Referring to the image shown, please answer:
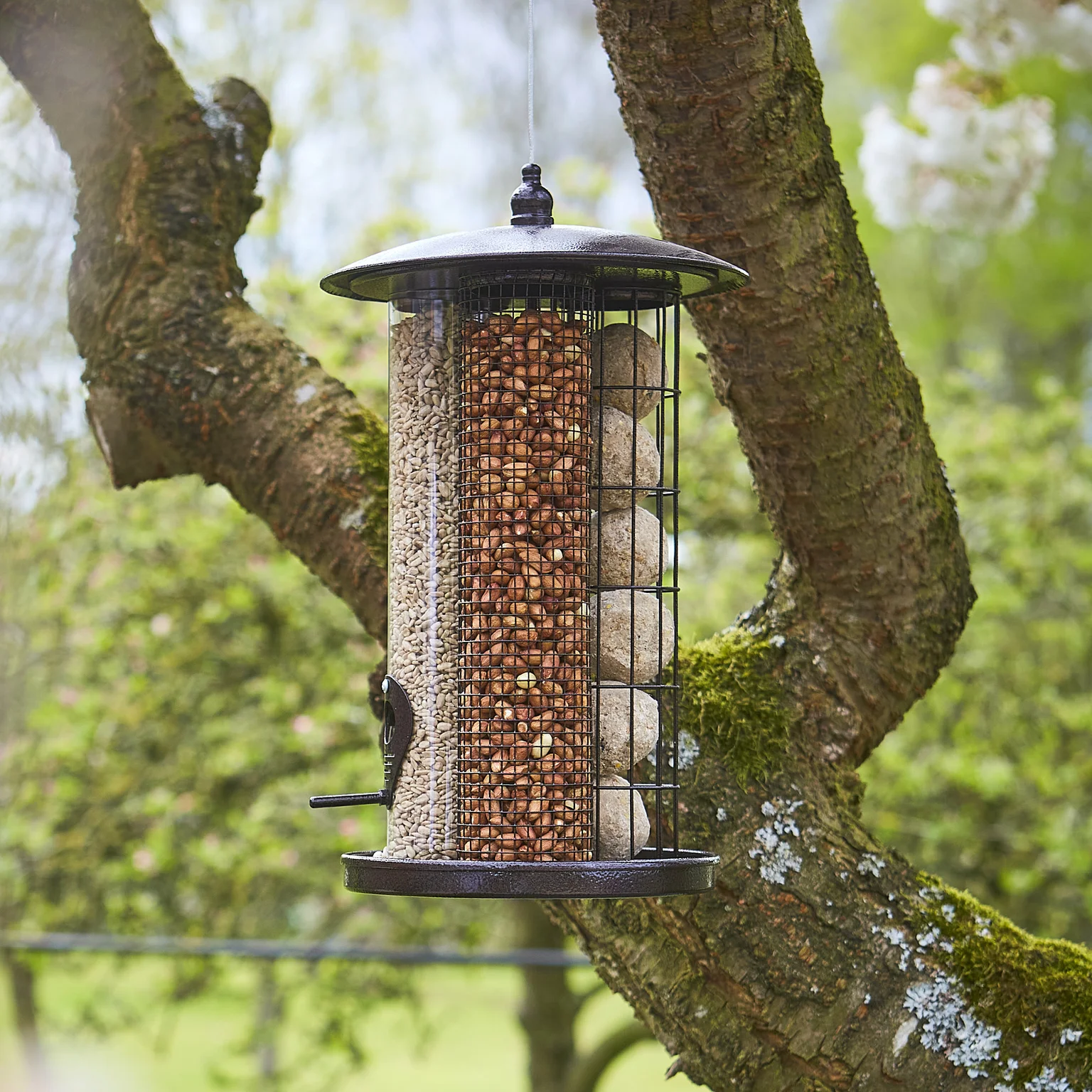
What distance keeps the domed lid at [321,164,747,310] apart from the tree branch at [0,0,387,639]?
0.51 meters

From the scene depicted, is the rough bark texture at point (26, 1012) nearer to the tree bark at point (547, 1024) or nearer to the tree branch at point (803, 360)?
the tree bark at point (547, 1024)

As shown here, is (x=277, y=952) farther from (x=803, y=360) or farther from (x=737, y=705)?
(x=803, y=360)

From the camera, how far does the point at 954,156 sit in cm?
402

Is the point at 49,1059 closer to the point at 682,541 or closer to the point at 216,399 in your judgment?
the point at 682,541

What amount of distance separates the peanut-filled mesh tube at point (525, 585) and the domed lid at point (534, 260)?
0.10 m

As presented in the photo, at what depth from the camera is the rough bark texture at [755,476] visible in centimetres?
202

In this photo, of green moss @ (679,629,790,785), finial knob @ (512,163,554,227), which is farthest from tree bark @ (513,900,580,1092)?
finial knob @ (512,163,554,227)

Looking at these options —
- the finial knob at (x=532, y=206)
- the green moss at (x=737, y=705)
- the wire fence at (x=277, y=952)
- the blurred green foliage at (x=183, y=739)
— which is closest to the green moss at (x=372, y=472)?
the green moss at (x=737, y=705)

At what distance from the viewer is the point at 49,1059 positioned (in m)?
6.50

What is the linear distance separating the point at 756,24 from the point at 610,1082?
773 cm

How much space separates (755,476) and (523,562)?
60cm

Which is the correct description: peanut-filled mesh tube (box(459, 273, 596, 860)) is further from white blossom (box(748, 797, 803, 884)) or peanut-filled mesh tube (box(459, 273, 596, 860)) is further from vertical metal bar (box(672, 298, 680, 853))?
white blossom (box(748, 797, 803, 884))

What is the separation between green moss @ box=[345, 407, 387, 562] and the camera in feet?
7.74

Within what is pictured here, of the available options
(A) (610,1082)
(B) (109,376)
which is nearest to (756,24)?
(B) (109,376)
